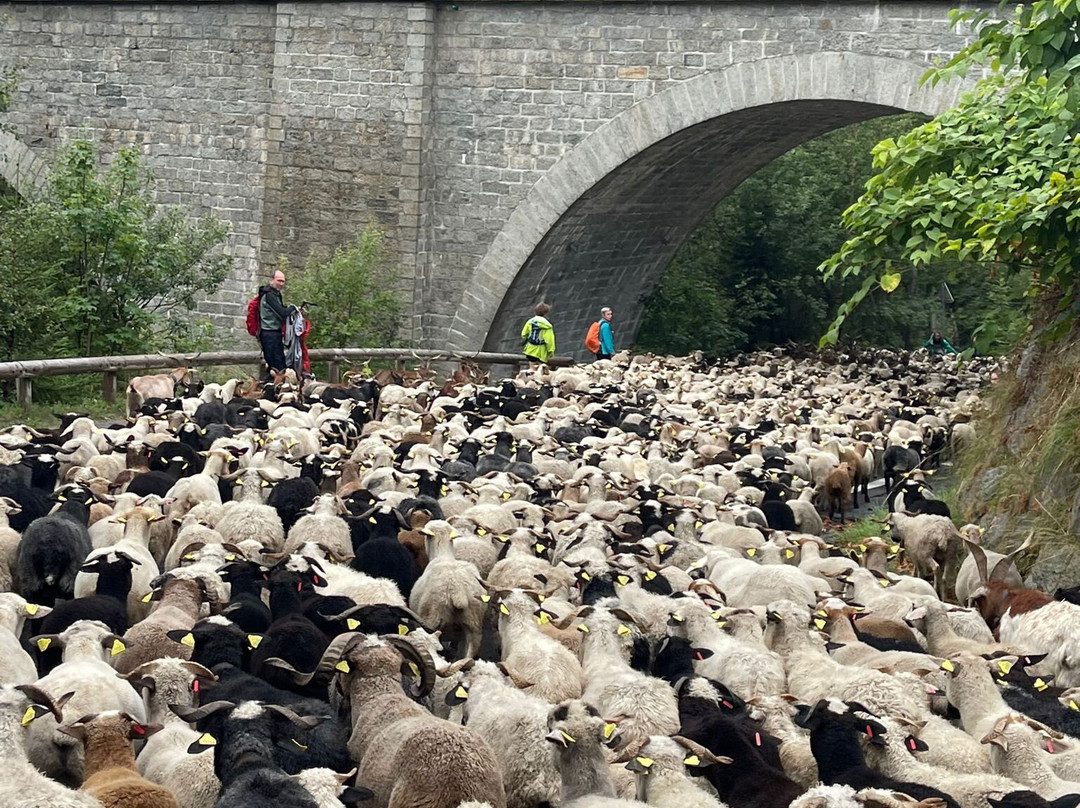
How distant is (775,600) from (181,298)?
15.5 metres

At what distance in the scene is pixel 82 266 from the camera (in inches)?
781

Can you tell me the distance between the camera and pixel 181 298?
22656 mm

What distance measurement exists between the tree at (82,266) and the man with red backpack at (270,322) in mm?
2030

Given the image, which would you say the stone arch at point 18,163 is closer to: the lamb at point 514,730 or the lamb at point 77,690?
the lamb at point 77,690

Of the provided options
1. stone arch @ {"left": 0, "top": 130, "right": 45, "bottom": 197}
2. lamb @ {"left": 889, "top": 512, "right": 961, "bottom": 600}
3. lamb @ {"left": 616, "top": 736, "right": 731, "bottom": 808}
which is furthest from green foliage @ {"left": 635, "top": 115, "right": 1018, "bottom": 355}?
lamb @ {"left": 616, "top": 736, "right": 731, "bottom": 808}

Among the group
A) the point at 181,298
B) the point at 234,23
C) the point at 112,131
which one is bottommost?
the point at 181,298

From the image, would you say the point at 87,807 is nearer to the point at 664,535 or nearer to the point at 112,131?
the point at 664,535

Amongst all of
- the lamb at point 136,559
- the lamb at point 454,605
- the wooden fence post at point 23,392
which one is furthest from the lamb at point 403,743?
the wooden fence post at point 23,392

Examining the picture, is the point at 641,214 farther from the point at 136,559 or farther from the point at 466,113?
the point at 136,559

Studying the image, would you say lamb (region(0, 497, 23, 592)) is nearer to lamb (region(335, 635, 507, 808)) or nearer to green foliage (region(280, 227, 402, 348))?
lamb (region(335, 635, 507, 808))

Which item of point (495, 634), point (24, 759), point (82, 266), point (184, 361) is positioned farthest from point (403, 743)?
point (82, 266)

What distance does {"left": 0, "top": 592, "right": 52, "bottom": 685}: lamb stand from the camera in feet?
22.1

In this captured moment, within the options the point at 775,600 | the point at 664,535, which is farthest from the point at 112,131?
the point at 775,600

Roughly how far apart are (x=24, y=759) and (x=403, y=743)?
1344 millimetres
